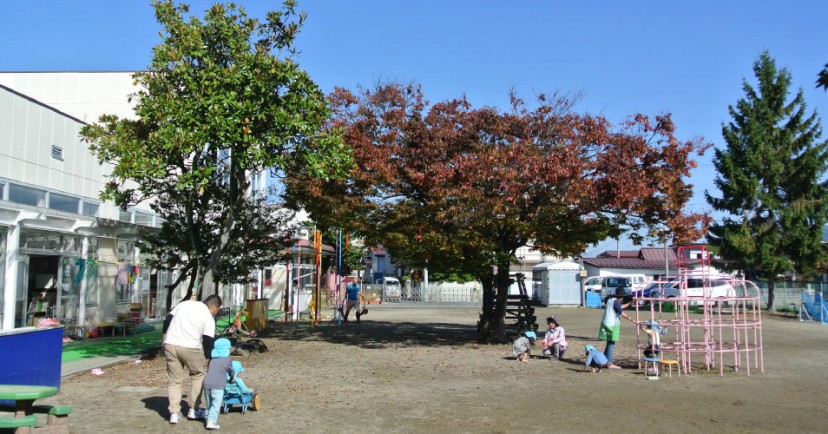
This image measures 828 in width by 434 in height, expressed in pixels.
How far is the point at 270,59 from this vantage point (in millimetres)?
12883

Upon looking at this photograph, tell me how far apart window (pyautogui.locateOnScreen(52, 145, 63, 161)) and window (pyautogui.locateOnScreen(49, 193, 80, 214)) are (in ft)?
3.01

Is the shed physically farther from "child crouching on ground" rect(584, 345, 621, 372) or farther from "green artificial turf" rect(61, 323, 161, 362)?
"child crouching on ground" rect(584, 345, 621, 372)

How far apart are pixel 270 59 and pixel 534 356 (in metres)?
8.80

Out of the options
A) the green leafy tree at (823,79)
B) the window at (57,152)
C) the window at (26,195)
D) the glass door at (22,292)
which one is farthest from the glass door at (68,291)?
the green leafy tree at (823,79)

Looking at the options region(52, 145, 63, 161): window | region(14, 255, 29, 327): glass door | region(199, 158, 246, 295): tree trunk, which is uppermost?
region(52, 145, 63, 161): window

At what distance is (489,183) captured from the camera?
631 inches

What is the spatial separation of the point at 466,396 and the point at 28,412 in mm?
5940

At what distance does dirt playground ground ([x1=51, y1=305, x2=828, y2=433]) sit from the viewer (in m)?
8.16

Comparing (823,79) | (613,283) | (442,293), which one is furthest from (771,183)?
(823,79)

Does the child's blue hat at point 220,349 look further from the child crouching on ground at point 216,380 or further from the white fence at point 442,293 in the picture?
the white fence at point 442,293

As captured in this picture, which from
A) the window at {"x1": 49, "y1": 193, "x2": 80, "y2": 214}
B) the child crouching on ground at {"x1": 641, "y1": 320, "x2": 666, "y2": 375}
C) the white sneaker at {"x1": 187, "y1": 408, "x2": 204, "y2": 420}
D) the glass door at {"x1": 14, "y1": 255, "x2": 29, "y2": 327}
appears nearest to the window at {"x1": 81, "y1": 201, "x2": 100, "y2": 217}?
the window at {"x1": 49, "y1": 193, "x2": 80, "y2": 214}

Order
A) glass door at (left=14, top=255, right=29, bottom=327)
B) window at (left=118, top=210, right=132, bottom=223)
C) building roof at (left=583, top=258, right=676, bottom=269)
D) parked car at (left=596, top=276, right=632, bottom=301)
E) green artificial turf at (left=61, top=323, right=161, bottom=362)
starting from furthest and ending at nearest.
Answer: building roof at (left=583, top=258, right=676, bottom=269) → parked car at (left=596, top=276, right=632, bottom=301) → window at (left=118, top=210, right=132, bottom=223) → glass door at (left=14, top=255, right=29, bottom=327) → green artificial turf at (left=61, top=323, right=161, bottom=362)

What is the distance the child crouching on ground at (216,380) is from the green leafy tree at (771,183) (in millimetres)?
33024

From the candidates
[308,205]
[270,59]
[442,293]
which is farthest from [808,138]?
[270,59]
